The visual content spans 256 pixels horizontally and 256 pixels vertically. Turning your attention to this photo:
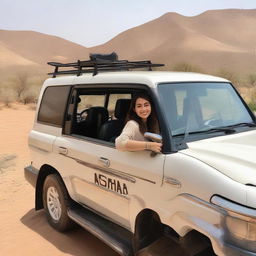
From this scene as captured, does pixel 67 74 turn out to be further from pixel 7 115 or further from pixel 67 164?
pixel 7 115

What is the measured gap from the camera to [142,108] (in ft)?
10.8

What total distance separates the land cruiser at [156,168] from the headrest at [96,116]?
0.5 inches

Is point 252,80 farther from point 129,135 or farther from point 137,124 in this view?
point 129,135

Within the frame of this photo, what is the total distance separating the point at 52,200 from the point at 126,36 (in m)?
141

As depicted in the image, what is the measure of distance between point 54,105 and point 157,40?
132 metres

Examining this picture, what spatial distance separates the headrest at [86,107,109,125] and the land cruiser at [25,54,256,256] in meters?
0.01

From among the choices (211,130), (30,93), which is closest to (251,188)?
(211,130)

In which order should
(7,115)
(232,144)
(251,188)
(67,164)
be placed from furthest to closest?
1. (7,115)
2. (67,164)
3. (232,144)
4. (251,188)

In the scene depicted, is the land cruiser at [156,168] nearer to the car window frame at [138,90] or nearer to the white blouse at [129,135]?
the car window frame at [138,90]

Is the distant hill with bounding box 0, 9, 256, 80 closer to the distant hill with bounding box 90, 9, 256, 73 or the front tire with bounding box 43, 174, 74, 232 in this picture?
the distant hill with bounding box 90, 9, 256, 73

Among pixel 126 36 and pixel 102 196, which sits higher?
pixel 126 36

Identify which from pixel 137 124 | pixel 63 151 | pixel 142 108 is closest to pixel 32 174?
pixel 63 151

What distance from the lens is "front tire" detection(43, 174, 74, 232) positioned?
4.42m

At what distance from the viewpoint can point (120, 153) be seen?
11.0 feet
